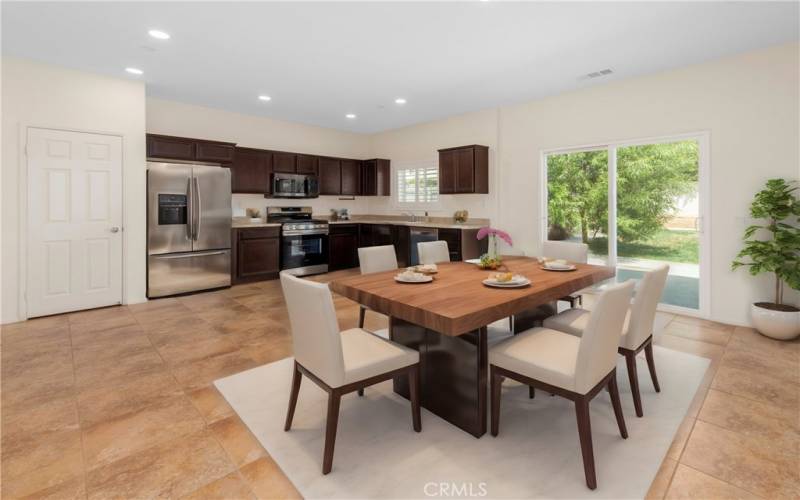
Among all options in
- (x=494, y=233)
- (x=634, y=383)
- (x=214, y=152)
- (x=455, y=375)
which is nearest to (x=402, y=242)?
(x=214, y=152)

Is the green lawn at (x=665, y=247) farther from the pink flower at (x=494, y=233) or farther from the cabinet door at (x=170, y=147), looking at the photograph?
the cabinet door at (x=170, y=147)

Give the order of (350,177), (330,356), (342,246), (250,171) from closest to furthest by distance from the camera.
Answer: (330,356)
(250,171)
(342,246)
(350,177)

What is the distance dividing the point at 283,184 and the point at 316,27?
3721mm

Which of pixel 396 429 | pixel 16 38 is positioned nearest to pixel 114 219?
pixel 16 38

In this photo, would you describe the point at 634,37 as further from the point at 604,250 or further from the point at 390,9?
the point at 604,250

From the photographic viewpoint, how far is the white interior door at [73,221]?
13.9ft

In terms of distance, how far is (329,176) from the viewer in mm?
7480

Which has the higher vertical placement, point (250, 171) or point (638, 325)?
point (250, 171)

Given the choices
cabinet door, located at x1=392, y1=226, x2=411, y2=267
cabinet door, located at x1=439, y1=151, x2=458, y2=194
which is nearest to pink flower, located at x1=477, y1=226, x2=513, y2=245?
cabinet door, located at x1=439, y1=151, x2=458, y2=194

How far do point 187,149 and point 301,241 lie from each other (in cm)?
217

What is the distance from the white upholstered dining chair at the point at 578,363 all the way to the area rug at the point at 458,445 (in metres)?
0.14

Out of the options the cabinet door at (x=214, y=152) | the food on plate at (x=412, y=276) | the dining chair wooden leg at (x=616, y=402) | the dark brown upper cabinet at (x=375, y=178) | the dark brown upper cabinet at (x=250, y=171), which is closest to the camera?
the dining chair wooden leg at (x=616, y=402)

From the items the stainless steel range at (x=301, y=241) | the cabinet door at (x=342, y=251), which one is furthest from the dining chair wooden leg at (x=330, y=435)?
the cabinet door at (x=342, y=251)

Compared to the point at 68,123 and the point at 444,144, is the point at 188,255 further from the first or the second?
the point at 444,144
